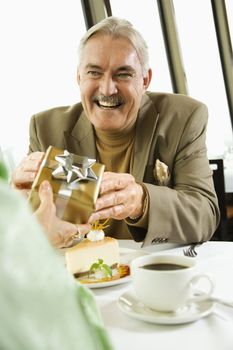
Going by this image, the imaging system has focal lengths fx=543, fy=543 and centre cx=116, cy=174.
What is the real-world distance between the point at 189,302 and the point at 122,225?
32.2 inches

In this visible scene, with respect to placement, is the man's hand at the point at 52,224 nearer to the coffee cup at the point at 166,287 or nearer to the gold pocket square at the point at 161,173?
the coffee cup at the point at 166,287

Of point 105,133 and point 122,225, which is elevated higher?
point 105,133

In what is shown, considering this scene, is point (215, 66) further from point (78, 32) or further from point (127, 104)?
point (127, 104)

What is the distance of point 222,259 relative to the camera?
1.24 meters

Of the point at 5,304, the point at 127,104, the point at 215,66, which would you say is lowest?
the point at 215,66

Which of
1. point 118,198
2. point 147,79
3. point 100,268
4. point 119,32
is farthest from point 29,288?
point 147,79

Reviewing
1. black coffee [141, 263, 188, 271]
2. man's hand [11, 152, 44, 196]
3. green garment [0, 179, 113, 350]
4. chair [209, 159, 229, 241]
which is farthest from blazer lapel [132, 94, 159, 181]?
green garment [0, 179, 113, 350]

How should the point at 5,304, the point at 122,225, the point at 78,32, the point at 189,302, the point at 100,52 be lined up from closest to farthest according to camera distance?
the point at 5,304, the point at 189,302, the point at 122,225, the point at 100,52, the point at 78,32

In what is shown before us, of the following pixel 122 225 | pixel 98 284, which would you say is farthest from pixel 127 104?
pixel 98 284

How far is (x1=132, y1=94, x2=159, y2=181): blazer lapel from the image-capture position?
1799 millimetres

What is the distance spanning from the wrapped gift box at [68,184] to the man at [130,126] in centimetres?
60

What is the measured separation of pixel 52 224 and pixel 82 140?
96cm

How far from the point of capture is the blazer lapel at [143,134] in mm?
1799

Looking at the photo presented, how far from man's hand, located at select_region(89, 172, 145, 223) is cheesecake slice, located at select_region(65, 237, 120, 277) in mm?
95
